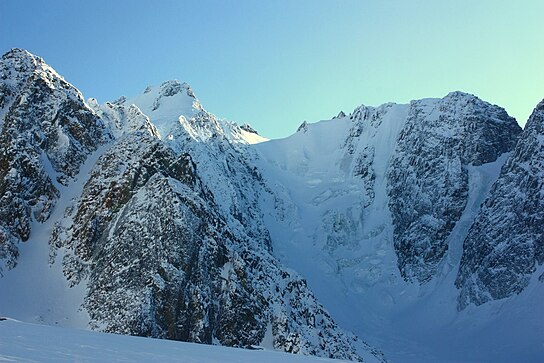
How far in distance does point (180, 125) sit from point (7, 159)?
66370 mm

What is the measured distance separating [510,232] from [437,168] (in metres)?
33.2

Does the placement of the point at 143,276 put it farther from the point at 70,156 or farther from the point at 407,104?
the point at 407,104

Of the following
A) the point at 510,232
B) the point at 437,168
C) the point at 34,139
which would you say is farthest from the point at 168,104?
the point at 510,232

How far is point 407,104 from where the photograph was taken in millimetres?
175375

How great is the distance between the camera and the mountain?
5456cm

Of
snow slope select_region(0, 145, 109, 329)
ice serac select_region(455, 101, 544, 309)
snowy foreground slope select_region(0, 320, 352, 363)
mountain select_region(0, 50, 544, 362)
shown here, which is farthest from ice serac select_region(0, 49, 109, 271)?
ice serac select_region(455, 101, 544, 309)

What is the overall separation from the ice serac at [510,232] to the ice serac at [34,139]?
81.1 m

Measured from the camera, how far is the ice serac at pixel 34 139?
6072 cm

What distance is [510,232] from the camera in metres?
107

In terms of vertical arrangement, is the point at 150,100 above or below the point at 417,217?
above

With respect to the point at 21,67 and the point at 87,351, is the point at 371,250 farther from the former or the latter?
the point at 87,351

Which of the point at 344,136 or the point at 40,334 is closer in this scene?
the point at 40,334

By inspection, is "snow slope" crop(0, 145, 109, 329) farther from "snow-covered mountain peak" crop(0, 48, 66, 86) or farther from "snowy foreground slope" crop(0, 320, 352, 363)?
"snowy foreground slope" crop(0, 320, 352, 363)

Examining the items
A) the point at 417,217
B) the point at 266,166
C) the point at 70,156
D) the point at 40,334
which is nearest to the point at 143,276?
the point at 70,156
